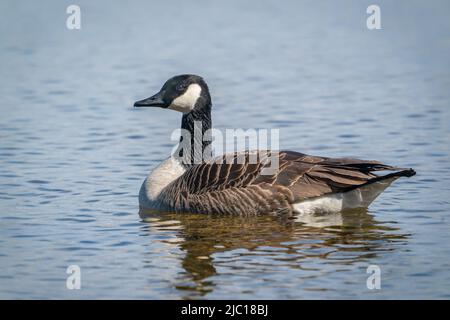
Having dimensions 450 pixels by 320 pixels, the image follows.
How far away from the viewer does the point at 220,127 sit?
16.8 meters

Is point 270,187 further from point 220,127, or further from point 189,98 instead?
point 220,127

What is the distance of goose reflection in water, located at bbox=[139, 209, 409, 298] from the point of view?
959 cm

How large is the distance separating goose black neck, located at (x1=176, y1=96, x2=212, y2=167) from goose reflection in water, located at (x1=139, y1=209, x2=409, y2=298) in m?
1.03

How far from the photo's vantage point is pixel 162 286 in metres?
9.23

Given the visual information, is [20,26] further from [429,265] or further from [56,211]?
[429,265]

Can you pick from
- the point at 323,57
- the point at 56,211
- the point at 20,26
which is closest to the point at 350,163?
the point at 56,211

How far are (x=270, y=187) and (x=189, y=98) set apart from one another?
1884 mm

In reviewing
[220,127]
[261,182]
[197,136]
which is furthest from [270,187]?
[220,127]

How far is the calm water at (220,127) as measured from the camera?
9.59 metres

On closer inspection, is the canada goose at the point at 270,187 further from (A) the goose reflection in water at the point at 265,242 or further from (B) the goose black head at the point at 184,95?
(B) the goose black head at the point at 184,95

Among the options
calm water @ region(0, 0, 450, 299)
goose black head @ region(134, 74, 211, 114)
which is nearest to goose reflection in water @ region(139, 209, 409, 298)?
calm water @ region(0, 0, 450, 299)

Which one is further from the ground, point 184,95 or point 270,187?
point 184,95

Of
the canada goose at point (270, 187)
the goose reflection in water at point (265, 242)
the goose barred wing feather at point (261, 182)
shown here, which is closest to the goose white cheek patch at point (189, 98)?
the canada goose at point (270, 187)

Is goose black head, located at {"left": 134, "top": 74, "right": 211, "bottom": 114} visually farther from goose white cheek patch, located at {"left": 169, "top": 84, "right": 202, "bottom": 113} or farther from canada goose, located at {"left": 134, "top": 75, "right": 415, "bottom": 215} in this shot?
canada goose, located at {"left": 134, "top": 75, "right": 415, "bottom": 215}
